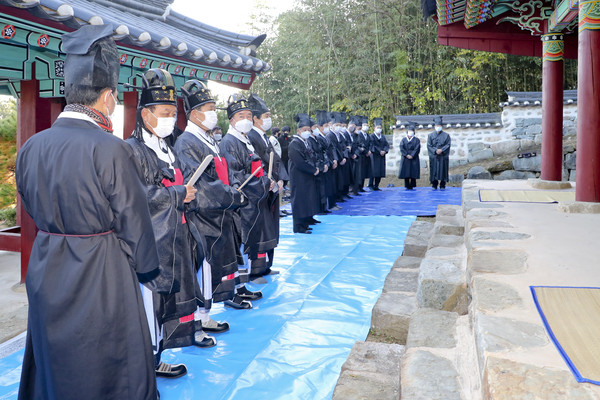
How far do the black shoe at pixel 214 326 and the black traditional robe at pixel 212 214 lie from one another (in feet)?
0.71

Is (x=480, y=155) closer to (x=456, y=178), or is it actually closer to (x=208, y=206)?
(x=456, y=178)

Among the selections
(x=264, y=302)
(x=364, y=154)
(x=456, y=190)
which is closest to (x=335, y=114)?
(x=364, y=154)

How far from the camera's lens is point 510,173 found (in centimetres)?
1424

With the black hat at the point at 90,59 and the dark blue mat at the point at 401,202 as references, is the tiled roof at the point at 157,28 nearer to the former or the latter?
the black hat at the point at 90,59

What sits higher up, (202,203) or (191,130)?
(191,130)

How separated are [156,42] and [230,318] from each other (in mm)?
3133

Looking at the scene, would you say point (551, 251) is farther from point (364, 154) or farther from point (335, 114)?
point (364, 154)

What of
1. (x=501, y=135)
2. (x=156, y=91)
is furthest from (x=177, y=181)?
(x=501, y=135)

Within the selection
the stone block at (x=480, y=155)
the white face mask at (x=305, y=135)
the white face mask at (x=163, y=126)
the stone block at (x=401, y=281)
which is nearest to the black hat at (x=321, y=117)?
the white face mask at (x=305, y=135)

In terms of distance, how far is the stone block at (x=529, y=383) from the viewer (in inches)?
61.8

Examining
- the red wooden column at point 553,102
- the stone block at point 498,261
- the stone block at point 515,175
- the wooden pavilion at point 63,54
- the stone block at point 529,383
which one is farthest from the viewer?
the stone block at point 515,175

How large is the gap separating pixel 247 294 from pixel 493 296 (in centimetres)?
267

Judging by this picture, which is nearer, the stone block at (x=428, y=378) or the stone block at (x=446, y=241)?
the stone block at (x=428, y=378)

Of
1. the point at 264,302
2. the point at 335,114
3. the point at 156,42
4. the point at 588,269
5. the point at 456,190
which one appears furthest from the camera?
the point at 456,190
